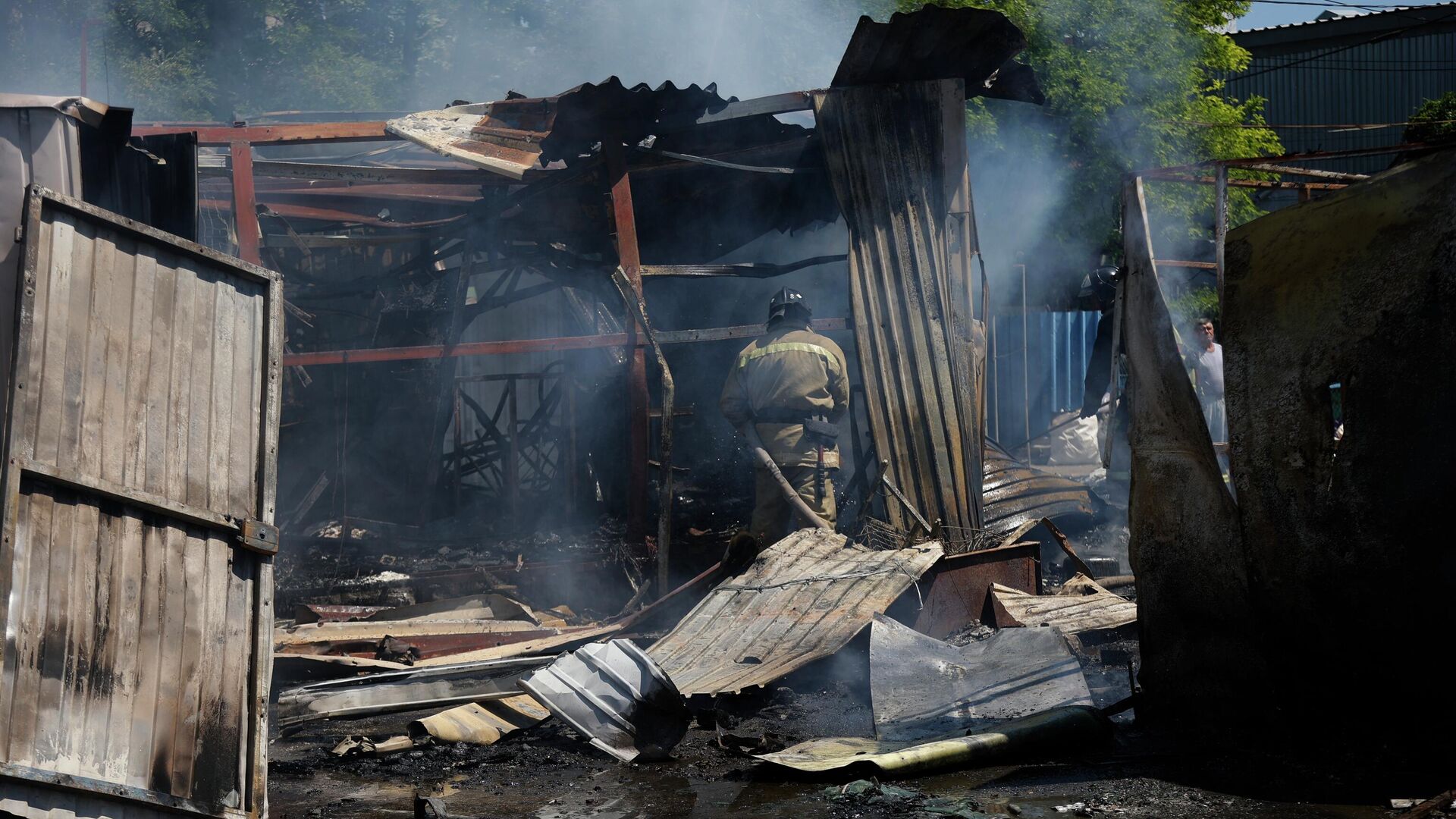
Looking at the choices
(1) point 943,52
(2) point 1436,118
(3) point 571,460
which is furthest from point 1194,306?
(3) point 571,460

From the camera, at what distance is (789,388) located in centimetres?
822

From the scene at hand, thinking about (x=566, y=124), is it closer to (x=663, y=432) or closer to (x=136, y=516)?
(x=663, y=432)

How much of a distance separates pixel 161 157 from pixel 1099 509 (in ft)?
28.9

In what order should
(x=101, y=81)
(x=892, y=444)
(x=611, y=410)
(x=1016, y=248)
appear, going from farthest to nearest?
(x=101, y=81), (x=1016, y=248), (x=611, y=410), (x=892, y=444)

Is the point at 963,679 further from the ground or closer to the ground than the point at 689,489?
closer to the ground

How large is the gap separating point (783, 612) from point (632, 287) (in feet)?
10.3

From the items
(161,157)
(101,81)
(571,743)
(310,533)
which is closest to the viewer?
(161,157)

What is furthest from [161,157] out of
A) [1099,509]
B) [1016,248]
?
[1016,248]

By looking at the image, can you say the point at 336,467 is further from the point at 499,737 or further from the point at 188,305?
the point at 188,305

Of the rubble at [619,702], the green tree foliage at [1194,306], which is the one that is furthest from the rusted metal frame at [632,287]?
the green tree foliage at [1194,306]

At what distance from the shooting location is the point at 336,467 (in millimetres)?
10430

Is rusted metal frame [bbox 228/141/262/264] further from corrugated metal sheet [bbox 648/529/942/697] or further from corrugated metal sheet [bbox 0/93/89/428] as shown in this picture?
corrugated metal sheet [bbox 0/93/89/428]

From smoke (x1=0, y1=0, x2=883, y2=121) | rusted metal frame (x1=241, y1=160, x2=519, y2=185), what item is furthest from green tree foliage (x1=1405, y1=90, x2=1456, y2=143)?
smoke (x1=0, y1=0, x2=883, y2=121)

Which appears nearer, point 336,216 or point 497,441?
point 336,216
